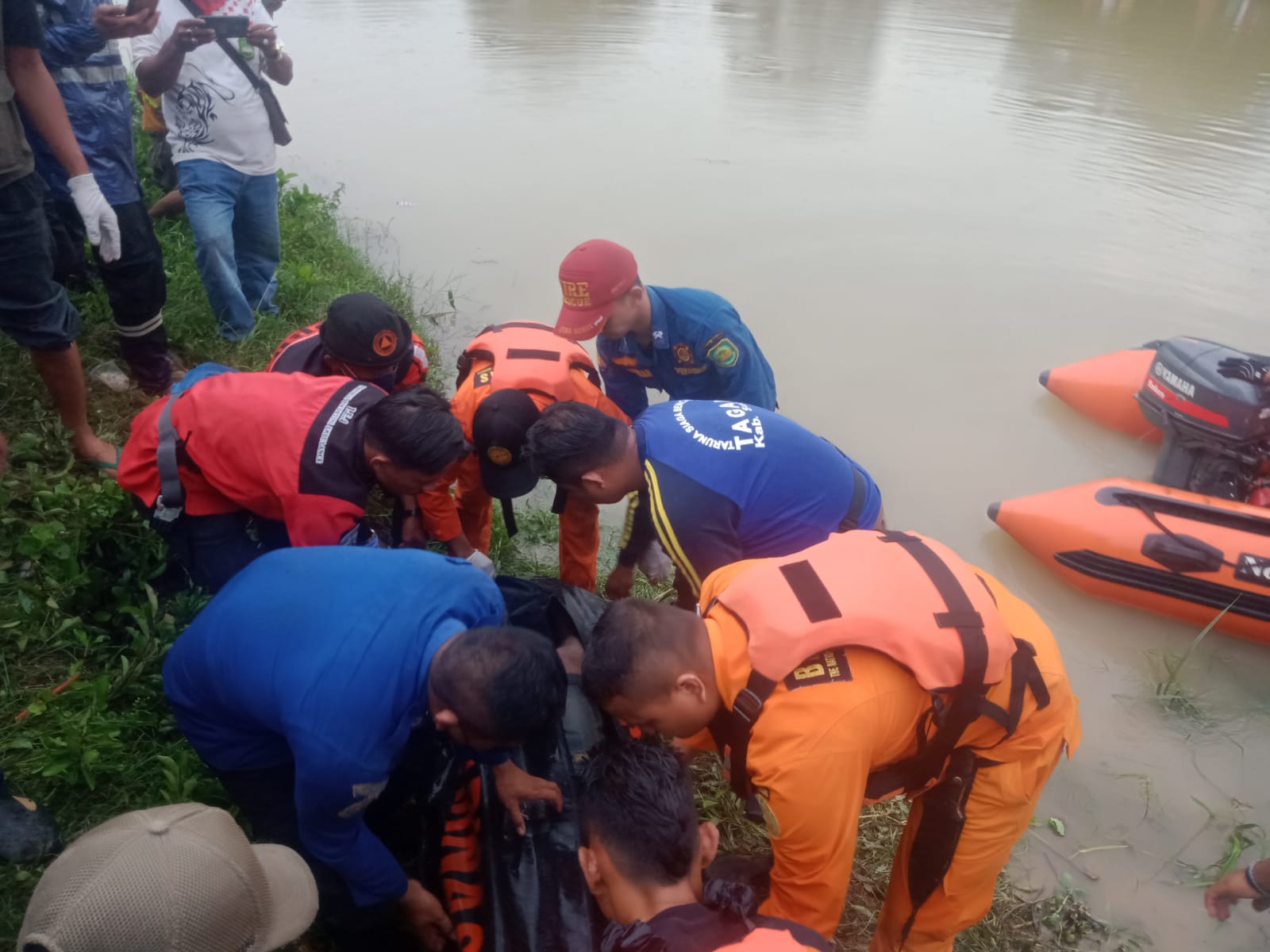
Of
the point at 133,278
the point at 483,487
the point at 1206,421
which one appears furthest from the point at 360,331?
the point at 1206,421

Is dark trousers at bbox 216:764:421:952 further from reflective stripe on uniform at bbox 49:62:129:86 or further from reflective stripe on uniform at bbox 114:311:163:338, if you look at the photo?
reflective stripe on uniform at bbox 49:62:129:86

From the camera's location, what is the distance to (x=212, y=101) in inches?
145

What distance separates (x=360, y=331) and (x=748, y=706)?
1872 mm

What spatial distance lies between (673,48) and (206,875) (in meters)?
14.5

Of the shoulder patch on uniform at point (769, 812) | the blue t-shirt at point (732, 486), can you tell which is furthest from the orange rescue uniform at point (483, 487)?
the shoulder patch on uniform at point (769, 812)

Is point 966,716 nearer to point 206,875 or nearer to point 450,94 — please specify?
point 206,875

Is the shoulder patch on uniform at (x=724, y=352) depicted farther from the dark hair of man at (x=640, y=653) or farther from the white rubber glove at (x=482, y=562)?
the dark hair of man at (x=640, y=653)

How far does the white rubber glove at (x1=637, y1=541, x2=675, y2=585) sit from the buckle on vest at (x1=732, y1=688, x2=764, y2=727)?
1.76 metres

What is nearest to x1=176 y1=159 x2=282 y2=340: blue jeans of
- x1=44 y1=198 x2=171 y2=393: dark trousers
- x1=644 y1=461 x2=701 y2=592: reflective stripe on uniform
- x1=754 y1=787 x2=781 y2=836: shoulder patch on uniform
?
x1=44 y1=198 x2=171 y2=393: dark trousers

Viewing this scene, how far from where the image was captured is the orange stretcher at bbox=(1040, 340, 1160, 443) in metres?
4.88

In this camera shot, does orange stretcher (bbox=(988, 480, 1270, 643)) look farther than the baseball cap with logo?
Yes

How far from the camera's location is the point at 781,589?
68.8 inches

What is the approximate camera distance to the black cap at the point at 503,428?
2.62 meters

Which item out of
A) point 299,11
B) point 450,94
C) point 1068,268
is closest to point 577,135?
point 450,94
